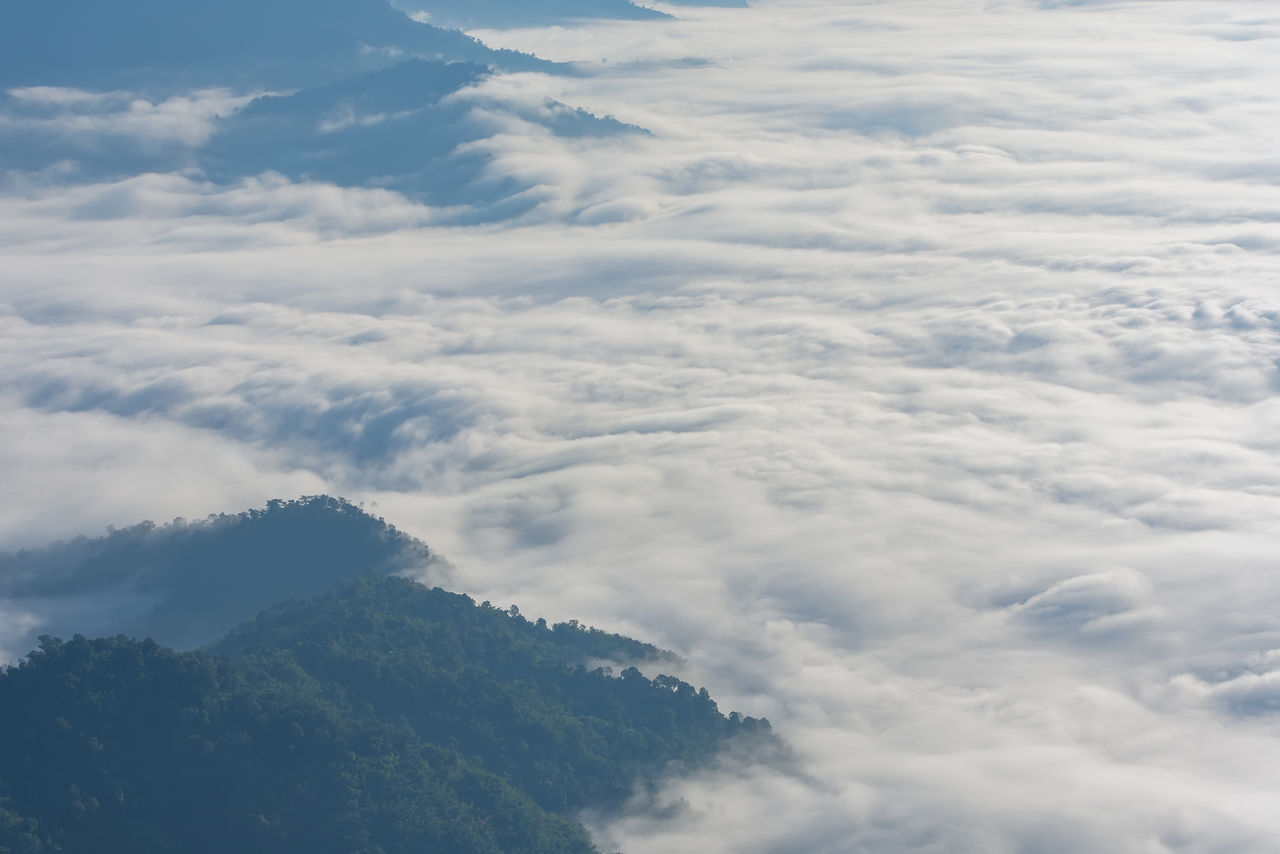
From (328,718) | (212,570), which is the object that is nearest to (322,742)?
(328,718)

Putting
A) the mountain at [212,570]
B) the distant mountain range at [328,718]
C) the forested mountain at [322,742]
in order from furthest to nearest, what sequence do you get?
1. the mountain at [212,570]
2. the distant mountain range at [328,718]
3. the forested mountain at [322,742]

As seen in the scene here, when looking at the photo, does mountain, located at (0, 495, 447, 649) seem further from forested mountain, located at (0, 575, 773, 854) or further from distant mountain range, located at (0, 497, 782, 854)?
forested mountain, located at (0, 575, 773, 854)

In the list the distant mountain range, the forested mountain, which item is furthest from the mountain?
the forested mountain

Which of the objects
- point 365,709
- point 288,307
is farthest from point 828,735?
point 288,307

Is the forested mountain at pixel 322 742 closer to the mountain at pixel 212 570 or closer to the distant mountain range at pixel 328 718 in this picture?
the distant mountain range at pixel 328 718

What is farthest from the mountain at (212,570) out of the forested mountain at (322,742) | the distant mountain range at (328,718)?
the forested mountain at (322,742)

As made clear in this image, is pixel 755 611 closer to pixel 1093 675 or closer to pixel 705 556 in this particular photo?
pixel 705 556

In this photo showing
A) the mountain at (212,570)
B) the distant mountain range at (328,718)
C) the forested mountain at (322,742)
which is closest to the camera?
the forested mountain at (322,742)

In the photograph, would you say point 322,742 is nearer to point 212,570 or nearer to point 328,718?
point 328,718
